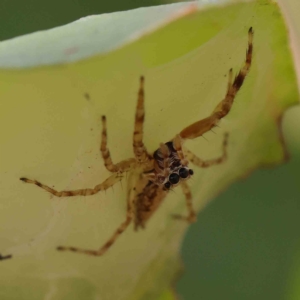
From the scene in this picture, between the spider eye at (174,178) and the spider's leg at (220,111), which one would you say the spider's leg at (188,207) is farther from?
the spider's leg at (220,111)

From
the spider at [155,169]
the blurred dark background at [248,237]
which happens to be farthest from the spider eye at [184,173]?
the blurred dark background at [248,237]

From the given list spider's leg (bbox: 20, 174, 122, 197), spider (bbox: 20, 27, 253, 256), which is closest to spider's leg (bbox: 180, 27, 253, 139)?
spider (bbox: 20, 27, 253, 256)

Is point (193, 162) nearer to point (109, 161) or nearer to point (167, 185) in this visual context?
point (167, 185)

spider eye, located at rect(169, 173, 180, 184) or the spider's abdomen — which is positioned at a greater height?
spider eye, located at rect(169, 173, 180, 184)

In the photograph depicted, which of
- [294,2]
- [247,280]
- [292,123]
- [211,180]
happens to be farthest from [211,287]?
[294,2]

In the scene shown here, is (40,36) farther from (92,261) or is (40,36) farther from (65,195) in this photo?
(92,261)

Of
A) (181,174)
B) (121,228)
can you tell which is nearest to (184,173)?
(181,174)

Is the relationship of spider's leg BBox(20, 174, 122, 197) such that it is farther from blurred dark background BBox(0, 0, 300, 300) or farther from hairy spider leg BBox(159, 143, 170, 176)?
blurred dark background BBox(0, 0, 300, 300)
